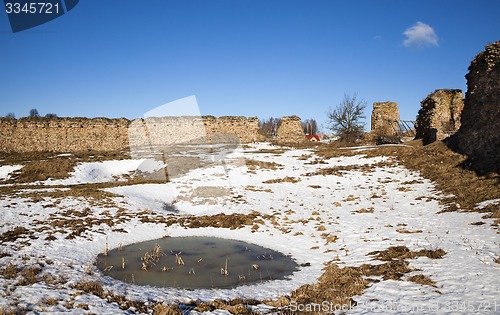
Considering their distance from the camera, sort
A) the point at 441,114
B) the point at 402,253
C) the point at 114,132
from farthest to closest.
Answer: the point at 114,132
the point at 441,114
the point at 402,253

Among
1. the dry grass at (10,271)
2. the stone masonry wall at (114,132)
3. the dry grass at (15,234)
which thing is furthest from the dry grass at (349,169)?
the stone masonry wall at (114,132)

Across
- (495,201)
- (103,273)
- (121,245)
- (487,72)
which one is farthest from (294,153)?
(103,273)

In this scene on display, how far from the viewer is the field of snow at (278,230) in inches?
226

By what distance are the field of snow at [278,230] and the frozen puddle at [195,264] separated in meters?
0.47

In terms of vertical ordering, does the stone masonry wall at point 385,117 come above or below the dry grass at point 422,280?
above

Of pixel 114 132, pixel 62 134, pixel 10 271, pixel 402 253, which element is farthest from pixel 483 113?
pixel 62 134

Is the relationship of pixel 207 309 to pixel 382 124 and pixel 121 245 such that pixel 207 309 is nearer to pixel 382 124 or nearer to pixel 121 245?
pixel 121 245

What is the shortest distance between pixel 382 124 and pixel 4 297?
131 ft

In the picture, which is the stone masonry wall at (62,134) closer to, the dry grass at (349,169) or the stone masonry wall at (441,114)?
the dry grass at (349,169)

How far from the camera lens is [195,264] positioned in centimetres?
856

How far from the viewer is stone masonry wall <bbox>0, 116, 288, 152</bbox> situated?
34688 mm

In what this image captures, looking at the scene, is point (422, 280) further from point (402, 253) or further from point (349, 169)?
point (349, 169)

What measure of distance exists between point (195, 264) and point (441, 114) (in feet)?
90.5

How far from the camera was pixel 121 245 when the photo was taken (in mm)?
10047
